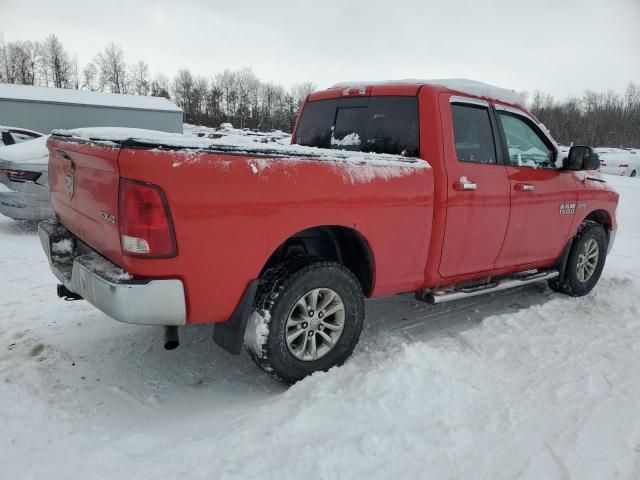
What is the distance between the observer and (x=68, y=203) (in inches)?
124

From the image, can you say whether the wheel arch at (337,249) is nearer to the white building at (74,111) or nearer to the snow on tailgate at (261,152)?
the snow on tailgate at (261,152)

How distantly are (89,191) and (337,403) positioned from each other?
1.86 meters

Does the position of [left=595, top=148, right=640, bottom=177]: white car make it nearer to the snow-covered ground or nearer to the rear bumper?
the snow-covered ground

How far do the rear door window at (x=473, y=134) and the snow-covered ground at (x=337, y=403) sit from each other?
1.39 m

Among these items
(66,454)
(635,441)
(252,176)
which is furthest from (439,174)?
(66,454)

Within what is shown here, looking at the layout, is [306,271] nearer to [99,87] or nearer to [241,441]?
[241,441]

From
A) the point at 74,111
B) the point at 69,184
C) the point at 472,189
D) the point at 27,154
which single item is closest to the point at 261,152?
the point at 69,184

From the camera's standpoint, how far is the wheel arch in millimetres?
3148

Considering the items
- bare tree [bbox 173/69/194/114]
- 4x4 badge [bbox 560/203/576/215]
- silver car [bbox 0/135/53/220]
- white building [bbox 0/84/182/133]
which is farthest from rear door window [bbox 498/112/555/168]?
bare tree [bbox 173/69/194/114]

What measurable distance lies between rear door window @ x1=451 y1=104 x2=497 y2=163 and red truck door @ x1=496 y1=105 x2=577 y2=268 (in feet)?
0.60

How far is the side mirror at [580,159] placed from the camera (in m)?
4.41

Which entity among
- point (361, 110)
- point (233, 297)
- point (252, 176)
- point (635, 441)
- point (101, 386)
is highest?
point (361, 110)

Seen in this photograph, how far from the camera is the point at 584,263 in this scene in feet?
16.7

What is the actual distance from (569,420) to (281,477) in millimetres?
1661
